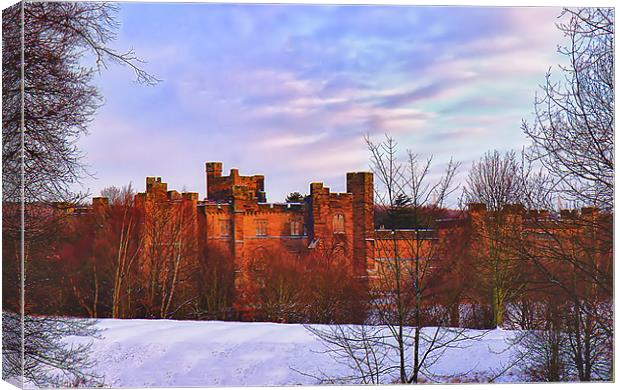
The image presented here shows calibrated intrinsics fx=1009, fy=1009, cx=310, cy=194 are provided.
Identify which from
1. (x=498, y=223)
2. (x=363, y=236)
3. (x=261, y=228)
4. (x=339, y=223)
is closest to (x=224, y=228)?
(x=261, y=228)

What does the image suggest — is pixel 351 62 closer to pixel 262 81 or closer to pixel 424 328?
pixel 262 81

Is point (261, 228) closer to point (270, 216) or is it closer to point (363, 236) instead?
point (270, 216)

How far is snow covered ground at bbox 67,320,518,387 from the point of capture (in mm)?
9945

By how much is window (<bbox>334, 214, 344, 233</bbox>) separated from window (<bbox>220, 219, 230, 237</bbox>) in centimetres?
114

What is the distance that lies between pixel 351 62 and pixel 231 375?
3.37 m

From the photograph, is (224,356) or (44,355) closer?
(44,355)

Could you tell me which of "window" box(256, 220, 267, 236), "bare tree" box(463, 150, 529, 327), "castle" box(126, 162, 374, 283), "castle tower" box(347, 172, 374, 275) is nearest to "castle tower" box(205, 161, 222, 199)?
"castle" box(126, 162, 374, 283)

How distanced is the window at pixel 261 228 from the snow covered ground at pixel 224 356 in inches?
38.4

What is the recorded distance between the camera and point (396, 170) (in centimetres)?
1034

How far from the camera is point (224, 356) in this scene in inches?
404

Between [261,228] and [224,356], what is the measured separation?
1400mm

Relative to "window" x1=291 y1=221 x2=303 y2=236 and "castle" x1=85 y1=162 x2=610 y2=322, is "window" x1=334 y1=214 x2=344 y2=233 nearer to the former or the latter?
"castle" x1=85 y1=162 x2=610 y2=322

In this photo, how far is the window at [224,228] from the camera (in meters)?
10.6

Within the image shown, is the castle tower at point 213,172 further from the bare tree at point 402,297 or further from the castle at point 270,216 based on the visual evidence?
the bare tree at point 402,297
